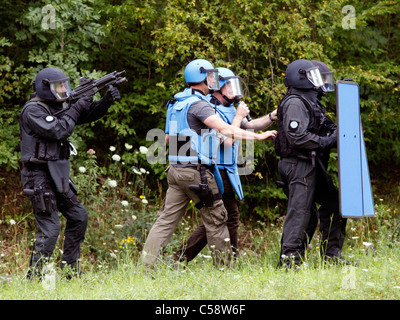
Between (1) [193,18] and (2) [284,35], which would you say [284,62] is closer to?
(2) [284,35]

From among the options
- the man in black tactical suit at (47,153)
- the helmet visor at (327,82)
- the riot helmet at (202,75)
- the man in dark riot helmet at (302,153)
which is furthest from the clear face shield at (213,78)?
the helmet visor at (327,82)

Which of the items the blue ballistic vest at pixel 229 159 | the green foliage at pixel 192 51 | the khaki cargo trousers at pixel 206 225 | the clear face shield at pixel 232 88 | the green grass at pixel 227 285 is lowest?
the green grass at pixel 227 285

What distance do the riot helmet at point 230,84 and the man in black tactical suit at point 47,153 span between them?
1.12 meters

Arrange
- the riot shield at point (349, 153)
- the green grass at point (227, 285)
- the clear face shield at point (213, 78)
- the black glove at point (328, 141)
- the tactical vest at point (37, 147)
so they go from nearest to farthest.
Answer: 1. the green grass at point (227, 285)
2. the riot shield at point (349, 153)
3. the black glove at point (328, 141)
4. the tactical vest at point (37, 147)
5. the clear face shield at point (213, 78)

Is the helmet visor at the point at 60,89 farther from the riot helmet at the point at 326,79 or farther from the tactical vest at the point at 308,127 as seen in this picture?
the riot helmet at the point at 326,79

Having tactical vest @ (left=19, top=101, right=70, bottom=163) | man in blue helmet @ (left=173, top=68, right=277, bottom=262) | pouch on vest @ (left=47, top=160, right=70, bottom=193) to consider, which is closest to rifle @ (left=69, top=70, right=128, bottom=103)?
tactical vest @ (left=19, top=101, right=70, bottom=163)

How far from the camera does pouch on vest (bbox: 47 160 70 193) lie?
563cm

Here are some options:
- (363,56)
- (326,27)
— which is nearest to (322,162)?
(326,27)

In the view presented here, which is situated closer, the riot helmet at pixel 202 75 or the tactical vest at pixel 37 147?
the tactical vest at pixel 37 147

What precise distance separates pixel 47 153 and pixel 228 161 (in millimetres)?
1733

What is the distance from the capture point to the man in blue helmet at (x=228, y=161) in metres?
5.96

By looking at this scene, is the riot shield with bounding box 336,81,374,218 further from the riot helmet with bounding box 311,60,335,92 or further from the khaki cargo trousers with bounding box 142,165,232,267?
the khaki cargo trousers with bounding box 142,165,232,267

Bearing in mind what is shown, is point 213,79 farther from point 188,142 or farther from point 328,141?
point 328,141
